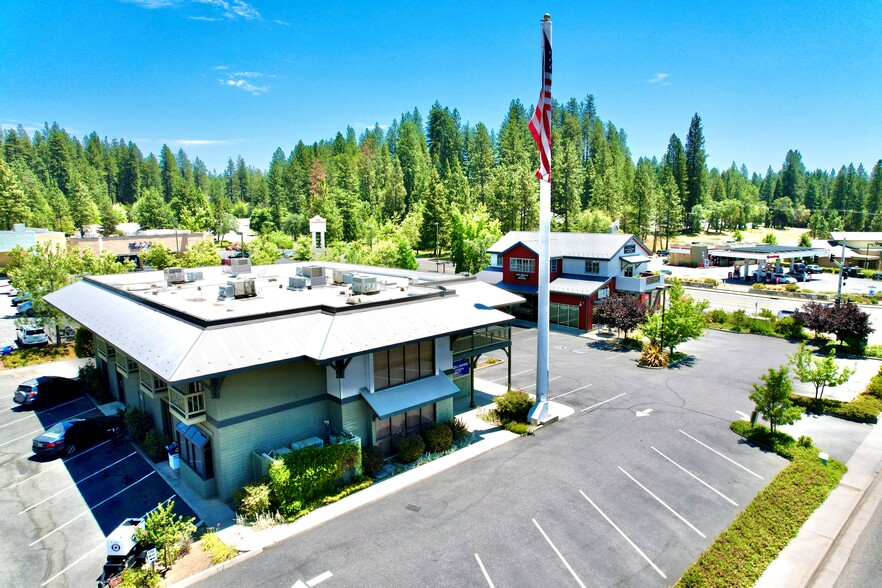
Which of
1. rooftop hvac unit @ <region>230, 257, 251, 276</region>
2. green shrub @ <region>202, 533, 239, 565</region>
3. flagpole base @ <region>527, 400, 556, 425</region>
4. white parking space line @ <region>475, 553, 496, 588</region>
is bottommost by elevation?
white parking space line @ <region>475, 553, 496, 588</region>

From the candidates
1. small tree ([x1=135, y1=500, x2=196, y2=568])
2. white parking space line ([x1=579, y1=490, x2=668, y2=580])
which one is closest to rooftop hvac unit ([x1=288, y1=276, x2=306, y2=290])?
small tree ([x1=135, y1=500, x2=196, y2=568])

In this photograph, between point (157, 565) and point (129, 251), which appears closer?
point (157, 565)

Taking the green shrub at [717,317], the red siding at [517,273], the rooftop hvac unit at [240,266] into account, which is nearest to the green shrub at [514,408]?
the rooftop hvac unit at [240,266]

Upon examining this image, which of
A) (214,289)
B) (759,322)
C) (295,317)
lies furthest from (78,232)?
(759,322)

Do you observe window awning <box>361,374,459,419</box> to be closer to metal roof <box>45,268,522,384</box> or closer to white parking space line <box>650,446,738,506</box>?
metal roof <box>45,268,522,384</box>

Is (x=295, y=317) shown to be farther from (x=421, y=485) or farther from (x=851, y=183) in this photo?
(x=851, y=183)

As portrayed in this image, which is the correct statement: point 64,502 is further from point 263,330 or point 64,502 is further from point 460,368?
point 460,368
